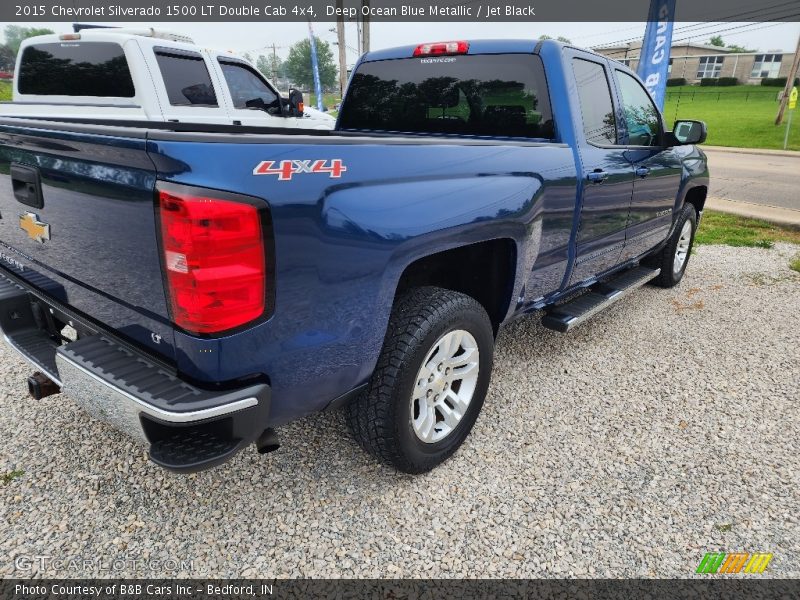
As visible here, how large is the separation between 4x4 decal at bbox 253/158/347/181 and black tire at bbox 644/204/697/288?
4.14 m

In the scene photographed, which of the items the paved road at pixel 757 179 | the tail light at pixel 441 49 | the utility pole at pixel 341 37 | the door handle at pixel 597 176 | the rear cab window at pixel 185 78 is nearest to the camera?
the door handle at pixel 597 176

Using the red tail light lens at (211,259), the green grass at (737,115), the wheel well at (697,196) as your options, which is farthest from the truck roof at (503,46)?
the green grass at (737,115)

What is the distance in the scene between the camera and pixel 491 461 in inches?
102

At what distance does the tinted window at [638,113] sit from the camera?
3.72 m

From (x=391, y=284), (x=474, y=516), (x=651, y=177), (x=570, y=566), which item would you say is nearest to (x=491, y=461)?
(x=474, y=516)

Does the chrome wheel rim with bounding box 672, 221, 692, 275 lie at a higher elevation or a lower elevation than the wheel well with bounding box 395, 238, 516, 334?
lower

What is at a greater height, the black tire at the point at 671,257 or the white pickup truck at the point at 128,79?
the white pickup truck at the point at 128,79

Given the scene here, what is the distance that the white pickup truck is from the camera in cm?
536

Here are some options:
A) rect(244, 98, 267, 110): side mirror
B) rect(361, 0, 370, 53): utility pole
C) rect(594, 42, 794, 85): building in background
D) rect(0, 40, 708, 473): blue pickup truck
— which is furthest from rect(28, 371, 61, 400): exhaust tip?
rect(594, 42, 794, 85): building in background

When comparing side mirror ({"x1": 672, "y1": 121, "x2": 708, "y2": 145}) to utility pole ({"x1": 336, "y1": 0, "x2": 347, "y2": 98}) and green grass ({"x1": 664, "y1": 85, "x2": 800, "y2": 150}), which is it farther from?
utility pole ({"x1": 336, "y1": 0, "x2": 347, "y2": 98})

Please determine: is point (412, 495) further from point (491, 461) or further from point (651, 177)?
point (651, 177)

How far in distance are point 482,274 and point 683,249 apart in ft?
11.5

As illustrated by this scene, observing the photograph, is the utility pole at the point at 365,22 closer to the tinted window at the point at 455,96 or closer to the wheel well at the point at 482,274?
the tinted window at the point at 455,96

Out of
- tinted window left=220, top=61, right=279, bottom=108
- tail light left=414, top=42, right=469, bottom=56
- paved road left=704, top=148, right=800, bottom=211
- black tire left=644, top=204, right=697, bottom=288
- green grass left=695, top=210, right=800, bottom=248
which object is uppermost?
tail light left=414, top=42, right=469, bottom=56
